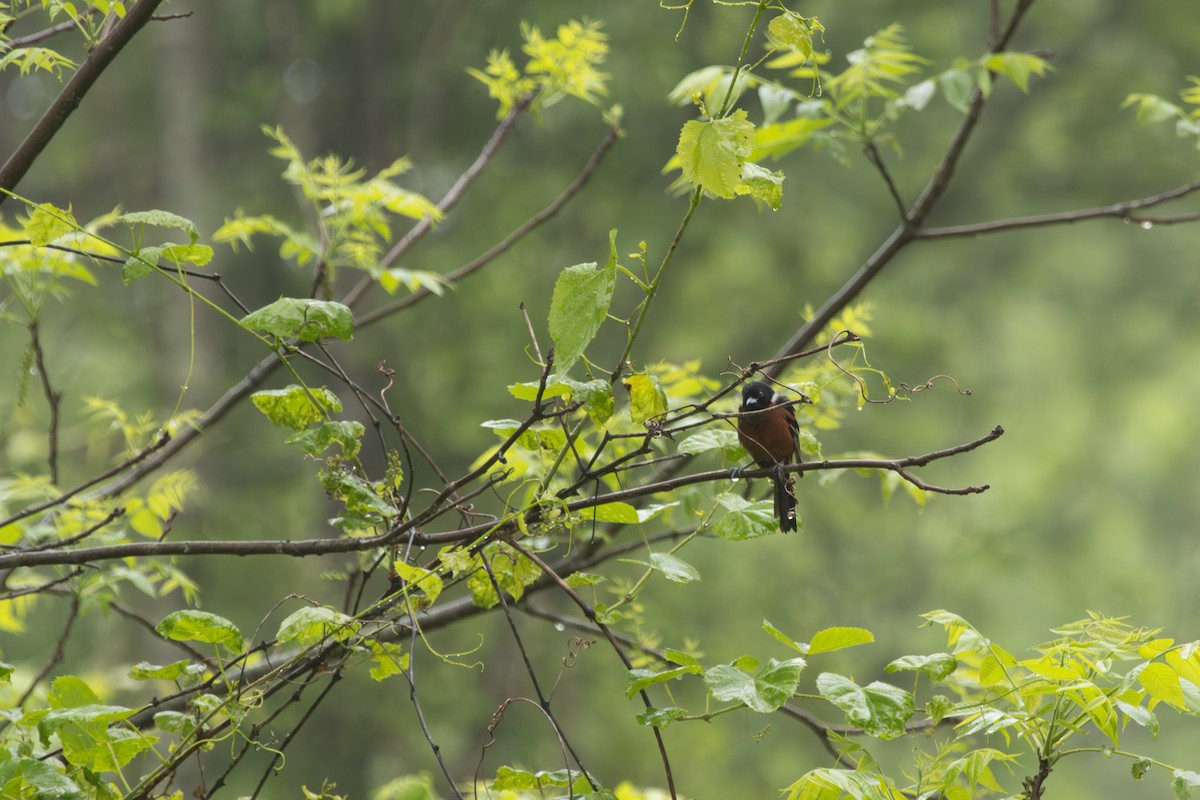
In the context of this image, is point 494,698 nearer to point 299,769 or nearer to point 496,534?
point 299,769

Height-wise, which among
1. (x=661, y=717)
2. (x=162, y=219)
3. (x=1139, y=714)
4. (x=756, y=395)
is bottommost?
(x=756, y=395)

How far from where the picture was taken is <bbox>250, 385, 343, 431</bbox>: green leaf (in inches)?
64.8

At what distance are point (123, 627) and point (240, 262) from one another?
10.5ft

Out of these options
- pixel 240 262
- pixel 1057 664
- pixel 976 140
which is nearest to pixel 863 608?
pixel 976 140

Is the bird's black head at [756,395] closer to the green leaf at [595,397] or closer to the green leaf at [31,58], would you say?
the green leaf at [595,397]

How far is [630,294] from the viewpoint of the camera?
29.9 feet

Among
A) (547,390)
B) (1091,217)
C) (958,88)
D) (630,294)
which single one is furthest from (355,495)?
(630,294)

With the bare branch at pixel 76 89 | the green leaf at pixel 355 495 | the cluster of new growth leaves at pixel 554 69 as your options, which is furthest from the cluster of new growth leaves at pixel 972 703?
the cluster of new growth leaves at pixel 554 69

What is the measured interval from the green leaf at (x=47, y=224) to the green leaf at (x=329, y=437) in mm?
443

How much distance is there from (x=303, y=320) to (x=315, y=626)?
0.42 meters

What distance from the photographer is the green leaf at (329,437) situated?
159 cm

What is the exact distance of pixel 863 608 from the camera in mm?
10930

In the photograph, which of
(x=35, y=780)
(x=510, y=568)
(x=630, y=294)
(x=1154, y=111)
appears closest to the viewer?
(x=35, y=780)

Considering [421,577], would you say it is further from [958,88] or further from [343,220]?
[958,88]
